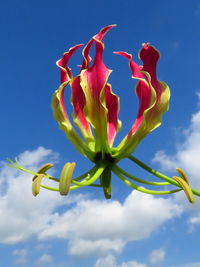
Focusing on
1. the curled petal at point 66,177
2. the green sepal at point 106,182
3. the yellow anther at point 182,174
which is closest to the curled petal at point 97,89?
the green sepal at point 106,182

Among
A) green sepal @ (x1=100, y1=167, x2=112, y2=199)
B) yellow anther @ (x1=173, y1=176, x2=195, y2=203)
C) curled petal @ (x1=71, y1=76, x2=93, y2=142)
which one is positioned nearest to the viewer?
yellow anther @ (x1=173, y1=176, x2=195, y2=203)

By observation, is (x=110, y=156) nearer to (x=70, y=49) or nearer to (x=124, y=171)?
(x=124, y=171)

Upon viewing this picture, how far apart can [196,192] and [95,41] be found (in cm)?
98

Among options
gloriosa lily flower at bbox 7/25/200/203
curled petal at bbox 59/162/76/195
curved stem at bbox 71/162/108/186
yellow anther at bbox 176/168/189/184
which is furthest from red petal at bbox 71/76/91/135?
yellow anther at bbox 176/168/189/184

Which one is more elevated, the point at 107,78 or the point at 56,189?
the point at 107,78

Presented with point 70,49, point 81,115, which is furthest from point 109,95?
→ point 70,49

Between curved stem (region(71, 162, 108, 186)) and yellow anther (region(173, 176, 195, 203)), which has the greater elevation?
curved stem (region(71, 162, 108, 186))

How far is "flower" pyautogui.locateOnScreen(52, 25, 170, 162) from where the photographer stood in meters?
2.38

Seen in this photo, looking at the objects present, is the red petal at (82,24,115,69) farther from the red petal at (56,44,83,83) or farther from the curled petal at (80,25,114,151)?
the red petal at (56,44,83,83)

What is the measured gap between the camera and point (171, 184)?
7.58ft

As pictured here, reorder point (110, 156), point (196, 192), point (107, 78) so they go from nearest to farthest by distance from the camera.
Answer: point (196, 192) → point (107, 78) → point (110, 156)

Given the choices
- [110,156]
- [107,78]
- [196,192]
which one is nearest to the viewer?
[196,192]

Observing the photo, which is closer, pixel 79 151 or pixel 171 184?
pixel 171 184

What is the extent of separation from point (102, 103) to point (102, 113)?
71 mm
